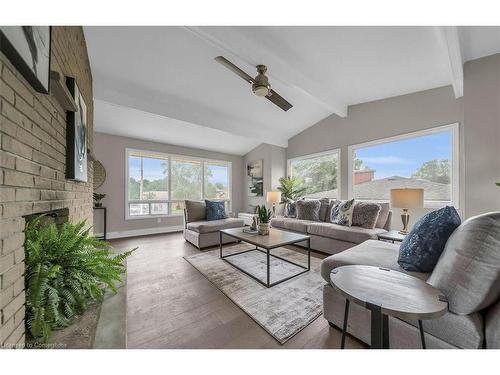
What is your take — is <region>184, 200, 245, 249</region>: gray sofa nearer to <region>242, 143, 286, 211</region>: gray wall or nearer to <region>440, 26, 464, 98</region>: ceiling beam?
<region>242, 143, 286, 211</region>: gray wall

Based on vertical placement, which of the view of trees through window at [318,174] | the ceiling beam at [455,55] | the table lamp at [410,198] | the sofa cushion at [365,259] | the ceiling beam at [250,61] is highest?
the ceiling beam at [250,61]

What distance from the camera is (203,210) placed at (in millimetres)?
4066

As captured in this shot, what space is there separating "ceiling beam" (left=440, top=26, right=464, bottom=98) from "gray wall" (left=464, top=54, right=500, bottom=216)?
0.40 ft

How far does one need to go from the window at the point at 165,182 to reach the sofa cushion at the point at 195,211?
4.92 ft

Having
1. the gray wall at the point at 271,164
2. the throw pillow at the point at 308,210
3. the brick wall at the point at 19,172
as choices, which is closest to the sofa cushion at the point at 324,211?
the throw pillow at the point at 308,210

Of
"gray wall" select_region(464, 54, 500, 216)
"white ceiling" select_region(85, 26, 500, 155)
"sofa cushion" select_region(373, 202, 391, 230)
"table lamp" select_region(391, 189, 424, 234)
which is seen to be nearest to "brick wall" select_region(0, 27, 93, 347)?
"white ceiling" select_region(85, 26, 500, 155)

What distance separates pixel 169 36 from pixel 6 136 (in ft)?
7.34

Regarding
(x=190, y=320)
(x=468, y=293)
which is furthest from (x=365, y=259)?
(x=190, y=320)

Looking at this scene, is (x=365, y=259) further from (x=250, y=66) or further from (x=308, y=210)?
(x=250, y=66)

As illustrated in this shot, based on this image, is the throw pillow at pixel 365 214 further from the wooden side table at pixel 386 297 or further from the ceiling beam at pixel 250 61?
the wooden side table at pixel 386 297

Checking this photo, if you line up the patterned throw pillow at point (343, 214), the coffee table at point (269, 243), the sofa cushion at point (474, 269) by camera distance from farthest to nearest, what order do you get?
the patterned throw pillow at point (343, 214), the coffee table at point (269, 243), the sofa cushion at point (474, 269)

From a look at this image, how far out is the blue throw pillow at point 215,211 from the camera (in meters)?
4.01

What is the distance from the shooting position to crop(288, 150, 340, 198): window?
15.0ft

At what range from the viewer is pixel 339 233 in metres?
3.04
